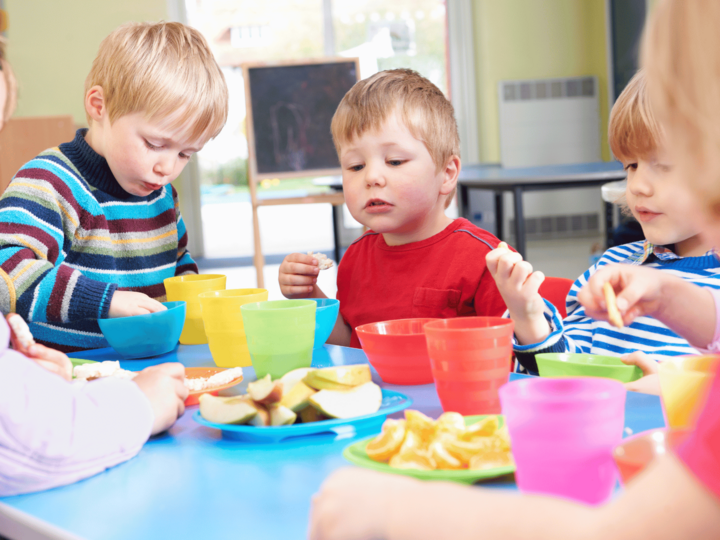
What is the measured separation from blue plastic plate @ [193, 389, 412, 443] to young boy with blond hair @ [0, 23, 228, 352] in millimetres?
644

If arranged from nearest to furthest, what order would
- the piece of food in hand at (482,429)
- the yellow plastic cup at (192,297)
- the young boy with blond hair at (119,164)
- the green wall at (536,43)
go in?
the piece of food in hand at (482,429)
the yellow plastic cup at (192,297)
the young boy with blond hair at (119,164)
the green wall at (536,43)

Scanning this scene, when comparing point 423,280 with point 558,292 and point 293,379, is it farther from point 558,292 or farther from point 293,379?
point 293,379

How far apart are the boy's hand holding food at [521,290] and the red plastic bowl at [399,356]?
136mm

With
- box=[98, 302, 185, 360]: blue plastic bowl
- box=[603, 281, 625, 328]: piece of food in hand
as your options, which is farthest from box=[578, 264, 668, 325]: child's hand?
box=[98, 302, 185, 360]: blue plastic bowl

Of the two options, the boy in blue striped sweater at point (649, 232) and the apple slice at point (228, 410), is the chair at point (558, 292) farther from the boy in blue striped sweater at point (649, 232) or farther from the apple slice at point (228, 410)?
the apple slice at point (228, 410)

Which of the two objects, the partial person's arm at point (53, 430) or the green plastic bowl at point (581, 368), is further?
the green plastic bowl at point (581, 368)

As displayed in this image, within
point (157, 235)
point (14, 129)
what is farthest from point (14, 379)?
point (14, 129)

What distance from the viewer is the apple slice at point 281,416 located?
23.6 inches

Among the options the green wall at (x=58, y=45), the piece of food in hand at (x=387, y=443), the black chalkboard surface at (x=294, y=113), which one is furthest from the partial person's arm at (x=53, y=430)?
the green wall at (x=58, y=45)

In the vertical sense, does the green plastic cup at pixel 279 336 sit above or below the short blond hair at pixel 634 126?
below

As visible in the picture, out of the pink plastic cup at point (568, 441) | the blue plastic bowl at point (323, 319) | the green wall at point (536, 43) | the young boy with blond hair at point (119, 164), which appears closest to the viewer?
the pink plastic cup at point (568, 441)

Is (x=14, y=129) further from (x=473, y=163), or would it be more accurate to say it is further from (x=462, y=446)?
(x=462, y=446)

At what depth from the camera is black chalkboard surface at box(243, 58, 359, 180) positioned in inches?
167

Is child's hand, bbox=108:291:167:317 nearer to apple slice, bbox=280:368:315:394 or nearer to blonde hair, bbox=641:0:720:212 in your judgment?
apple slice, bbox=280:368:315:394
